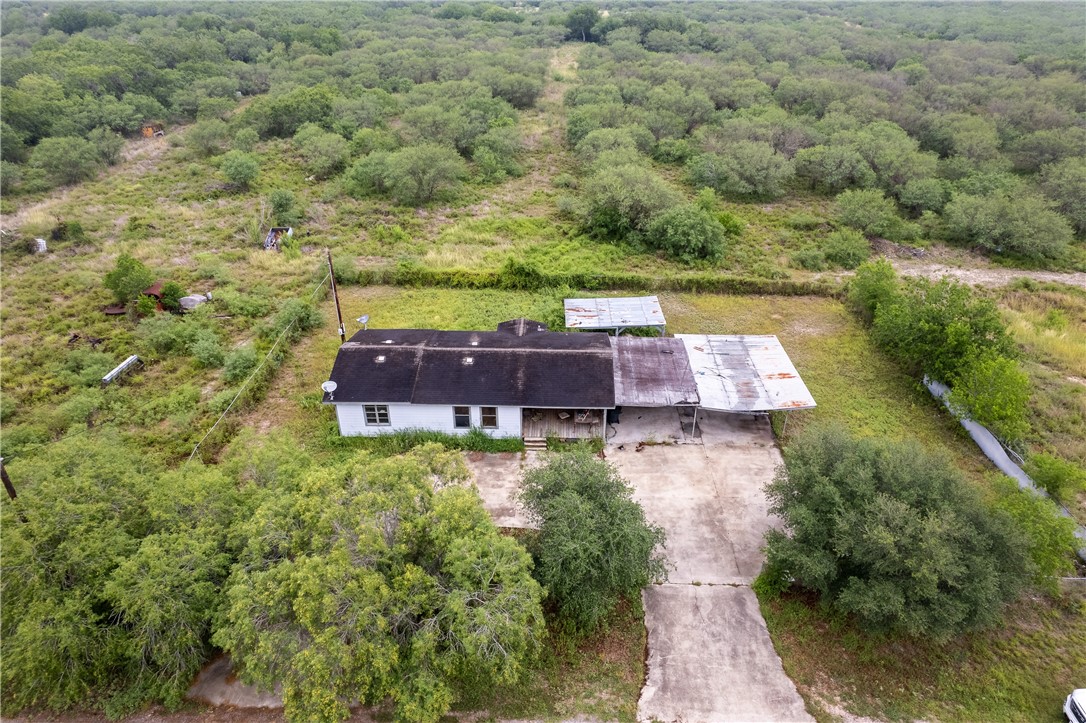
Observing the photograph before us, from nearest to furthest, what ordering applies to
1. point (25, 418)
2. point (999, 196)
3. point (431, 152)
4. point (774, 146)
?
point (25, 418)
point (999, 196)
point (431, 152)
point (774, 146)

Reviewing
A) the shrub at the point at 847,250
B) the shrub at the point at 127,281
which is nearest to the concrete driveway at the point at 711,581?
the shrub at the point at 847,250

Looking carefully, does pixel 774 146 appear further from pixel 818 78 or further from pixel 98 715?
pixel 98 715

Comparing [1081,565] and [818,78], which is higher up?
[818,78]

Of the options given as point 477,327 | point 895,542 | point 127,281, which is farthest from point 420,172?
point 895,542

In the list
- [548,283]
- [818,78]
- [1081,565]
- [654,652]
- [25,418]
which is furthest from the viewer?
[818,78]

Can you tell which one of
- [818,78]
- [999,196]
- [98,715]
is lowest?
[98,715]

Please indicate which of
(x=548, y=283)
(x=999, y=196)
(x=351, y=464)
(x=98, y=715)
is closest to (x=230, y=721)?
(x=98, y=715)
